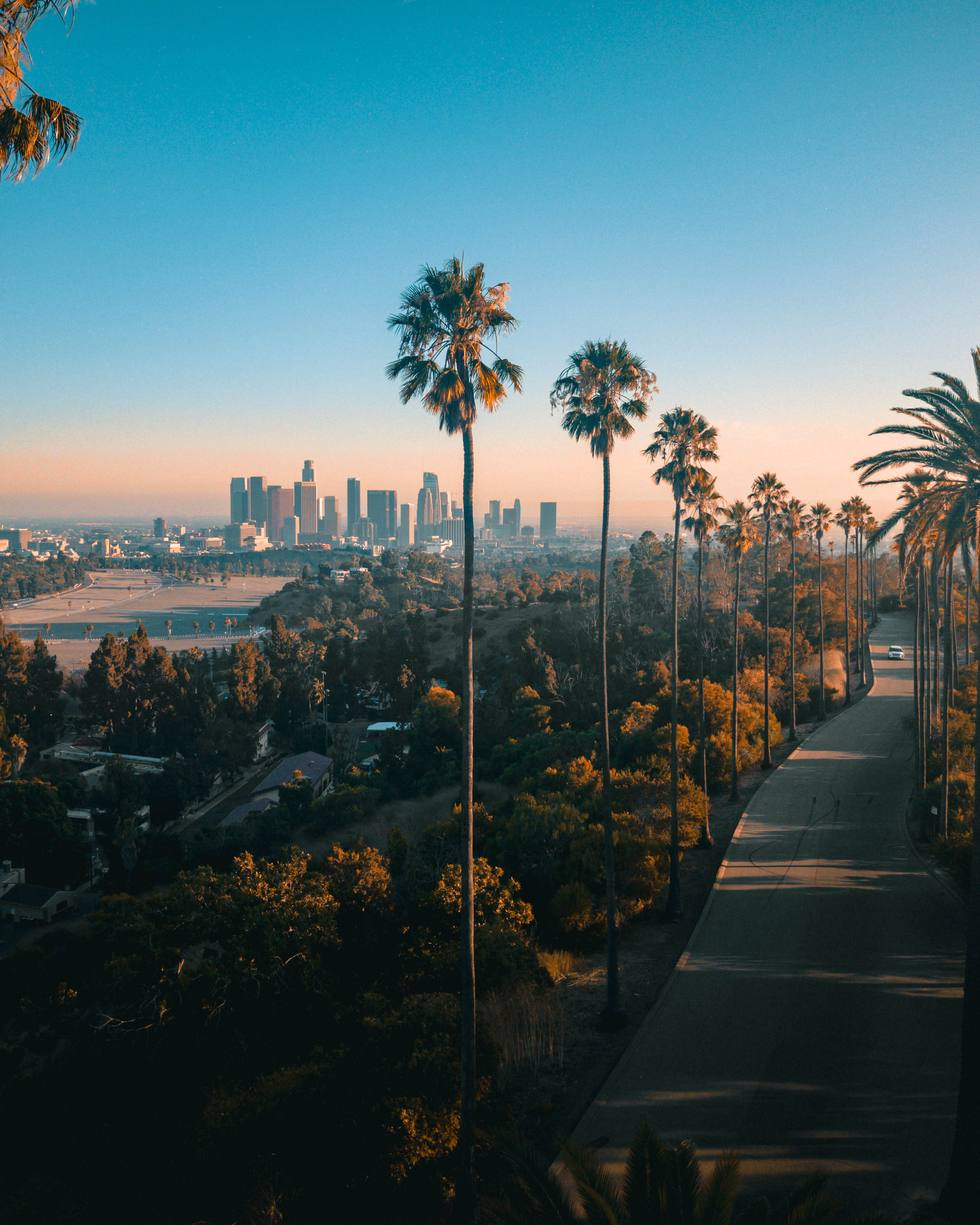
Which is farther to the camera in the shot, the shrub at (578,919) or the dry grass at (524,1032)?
the shrub at (578,919)

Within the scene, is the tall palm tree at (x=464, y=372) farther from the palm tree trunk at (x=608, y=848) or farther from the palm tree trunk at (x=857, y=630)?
the palm tree trunk at (x=857, y=630)

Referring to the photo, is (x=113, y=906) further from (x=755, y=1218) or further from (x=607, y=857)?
(x=755, y=1218)

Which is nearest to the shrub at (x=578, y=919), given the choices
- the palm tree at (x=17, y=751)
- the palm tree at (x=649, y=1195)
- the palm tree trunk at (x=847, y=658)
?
the palm tree at (x=649, y=1195)

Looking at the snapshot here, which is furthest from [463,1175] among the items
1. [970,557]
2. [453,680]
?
[453,680]

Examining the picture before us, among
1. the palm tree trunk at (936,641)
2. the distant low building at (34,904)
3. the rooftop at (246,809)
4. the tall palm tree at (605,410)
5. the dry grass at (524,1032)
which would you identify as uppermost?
the tall palm tree at (605,410)

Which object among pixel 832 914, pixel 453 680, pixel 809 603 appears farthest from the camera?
pixel 453 680

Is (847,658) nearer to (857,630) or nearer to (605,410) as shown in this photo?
(857,630)

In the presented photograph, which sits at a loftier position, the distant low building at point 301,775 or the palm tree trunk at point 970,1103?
the palm tree trunk at point 970,1103

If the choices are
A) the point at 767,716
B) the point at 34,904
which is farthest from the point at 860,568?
the point at 34,904
